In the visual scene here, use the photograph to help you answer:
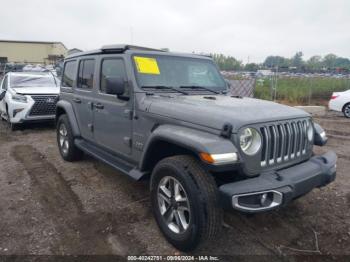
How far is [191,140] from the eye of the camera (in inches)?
104

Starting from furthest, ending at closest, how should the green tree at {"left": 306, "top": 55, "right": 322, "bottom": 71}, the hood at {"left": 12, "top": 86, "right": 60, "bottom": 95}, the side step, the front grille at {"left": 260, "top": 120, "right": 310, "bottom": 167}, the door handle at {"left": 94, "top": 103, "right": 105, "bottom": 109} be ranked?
1. the green tree at {"left": 306, "top": 55, "right": 322, "bottom": 71}
2. the hood at {"left": 12, "top": 86, "right": 60, "bottom": 95}
3. the door handle at {"left": 94, "top": 103, "right": 105, "bottom": 109}
4. the side step
5. the front grille at {"left": 260, "top": 120, "right": 310, "bottom": 167}

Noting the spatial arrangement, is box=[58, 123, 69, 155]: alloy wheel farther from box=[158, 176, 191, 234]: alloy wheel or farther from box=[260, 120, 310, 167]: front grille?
box=[260, 120, 310, 167]: front grille

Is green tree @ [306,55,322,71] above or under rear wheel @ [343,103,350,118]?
above

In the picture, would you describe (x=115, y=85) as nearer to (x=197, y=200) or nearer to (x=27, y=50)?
(x=197, y=200)

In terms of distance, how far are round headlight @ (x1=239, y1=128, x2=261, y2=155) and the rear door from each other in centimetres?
267

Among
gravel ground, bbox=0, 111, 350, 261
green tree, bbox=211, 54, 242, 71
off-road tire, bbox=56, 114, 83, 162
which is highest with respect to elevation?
green tree, bbox=211, 54, 242, 71

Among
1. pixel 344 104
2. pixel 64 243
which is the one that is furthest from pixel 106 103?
pixel 344 104

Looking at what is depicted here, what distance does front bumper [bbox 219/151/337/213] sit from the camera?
2.45 meters

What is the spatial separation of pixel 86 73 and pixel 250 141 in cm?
309

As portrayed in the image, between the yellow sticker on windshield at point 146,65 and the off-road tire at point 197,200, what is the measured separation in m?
1.36

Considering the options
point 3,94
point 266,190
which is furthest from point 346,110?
point 3,94

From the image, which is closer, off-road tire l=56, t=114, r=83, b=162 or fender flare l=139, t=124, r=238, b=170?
fender flare l=139, t=124, r=238, b=170

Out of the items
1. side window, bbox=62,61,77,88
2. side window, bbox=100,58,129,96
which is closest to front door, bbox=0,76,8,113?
side window, bbox=62,61,77,88

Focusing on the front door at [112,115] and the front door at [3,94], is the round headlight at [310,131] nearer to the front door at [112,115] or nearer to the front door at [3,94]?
the front door at [112,115]
